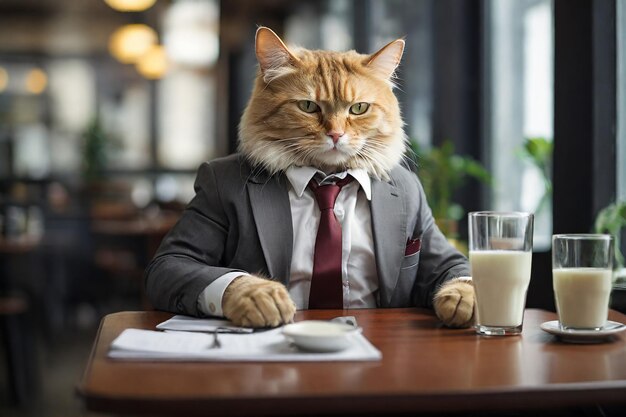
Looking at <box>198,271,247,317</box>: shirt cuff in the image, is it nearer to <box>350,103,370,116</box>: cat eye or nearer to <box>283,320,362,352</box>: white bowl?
<box>283,320,362,352</box>: white bowl

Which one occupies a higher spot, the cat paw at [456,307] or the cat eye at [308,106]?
the cat eye at [308,106]

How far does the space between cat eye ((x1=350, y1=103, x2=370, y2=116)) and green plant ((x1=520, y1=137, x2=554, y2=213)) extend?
1397mm

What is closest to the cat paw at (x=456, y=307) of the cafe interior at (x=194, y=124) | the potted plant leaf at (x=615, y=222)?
the cafe interior at (x=194, y=124)

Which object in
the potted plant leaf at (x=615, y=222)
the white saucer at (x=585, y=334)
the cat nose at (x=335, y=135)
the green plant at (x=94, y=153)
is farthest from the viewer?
the green plant at (x=94, y=153)

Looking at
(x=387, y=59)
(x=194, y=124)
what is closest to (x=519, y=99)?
(x=387, y=59)

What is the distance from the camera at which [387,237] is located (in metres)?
1.72

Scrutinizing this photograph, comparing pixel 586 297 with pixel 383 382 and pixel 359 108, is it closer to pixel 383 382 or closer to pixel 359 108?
pixel 383 382

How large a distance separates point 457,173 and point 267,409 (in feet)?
8.48

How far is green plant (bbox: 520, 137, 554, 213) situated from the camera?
2.93 meters

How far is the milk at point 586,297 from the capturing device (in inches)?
52.9

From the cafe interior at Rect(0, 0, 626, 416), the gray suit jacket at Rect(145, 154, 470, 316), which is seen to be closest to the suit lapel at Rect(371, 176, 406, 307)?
the gray suit jacket at Rect(145, 154, 470, 316)

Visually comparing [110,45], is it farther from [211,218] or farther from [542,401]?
[542,401]

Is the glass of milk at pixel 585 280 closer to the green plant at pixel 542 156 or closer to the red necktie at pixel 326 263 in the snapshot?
the red necktie at pixel 326 263

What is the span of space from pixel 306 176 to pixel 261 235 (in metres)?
0.17
